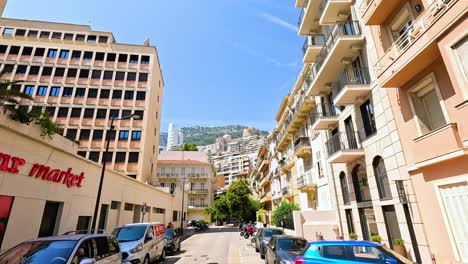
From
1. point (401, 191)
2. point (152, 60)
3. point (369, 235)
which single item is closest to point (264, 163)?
point (152, 60)

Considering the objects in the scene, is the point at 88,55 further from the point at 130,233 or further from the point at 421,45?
the point at 421,45

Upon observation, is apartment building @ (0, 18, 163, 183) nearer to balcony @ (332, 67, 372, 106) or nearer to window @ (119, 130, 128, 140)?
window @ (119, 130, 128, 140)

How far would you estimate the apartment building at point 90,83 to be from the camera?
3453cm

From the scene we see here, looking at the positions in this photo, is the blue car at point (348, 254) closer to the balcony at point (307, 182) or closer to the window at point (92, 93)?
the balcony at point (307, 182)

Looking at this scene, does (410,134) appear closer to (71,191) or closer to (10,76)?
(71,191)

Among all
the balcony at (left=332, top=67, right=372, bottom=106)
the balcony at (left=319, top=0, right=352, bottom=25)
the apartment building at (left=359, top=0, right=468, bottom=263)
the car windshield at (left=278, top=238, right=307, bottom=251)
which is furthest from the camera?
the balcony at (left=319, top=0, right=352, bottom=25)

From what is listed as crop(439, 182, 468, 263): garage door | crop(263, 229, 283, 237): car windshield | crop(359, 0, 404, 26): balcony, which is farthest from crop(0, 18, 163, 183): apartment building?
crop(439, 182, 468, 263): garage door

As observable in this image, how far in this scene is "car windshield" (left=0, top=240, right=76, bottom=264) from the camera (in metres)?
5.70

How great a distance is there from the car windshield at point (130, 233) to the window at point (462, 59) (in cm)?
1376

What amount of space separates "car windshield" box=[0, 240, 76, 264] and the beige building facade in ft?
17.2

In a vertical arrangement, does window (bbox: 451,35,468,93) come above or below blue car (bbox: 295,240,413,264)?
above

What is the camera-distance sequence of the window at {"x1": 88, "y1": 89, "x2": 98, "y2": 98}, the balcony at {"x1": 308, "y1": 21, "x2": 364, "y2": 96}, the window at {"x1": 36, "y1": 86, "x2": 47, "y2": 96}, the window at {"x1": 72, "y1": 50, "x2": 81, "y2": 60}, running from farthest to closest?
the window at {"x1": 72, "y1": 50, "x2": 81, "y2": 60}
the window at {"x1": 88, "y1": 89, "x2": 98, "y2": 98}
the window at {"x1": 36, "y1": 86, "x2": 47, "y2": 96}
the balcony at {"x1": 308, "y1": 21, "x2": 364, "y2": 96}

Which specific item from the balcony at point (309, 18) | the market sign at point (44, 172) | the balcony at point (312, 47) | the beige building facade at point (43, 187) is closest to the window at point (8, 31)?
the beige building facade at point (43, 187)

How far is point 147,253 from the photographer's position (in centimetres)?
1158
